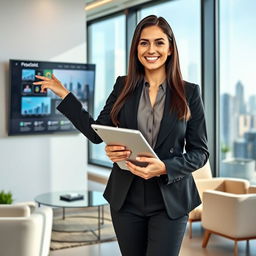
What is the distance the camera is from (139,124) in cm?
205

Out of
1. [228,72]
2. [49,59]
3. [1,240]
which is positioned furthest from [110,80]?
[1,240]

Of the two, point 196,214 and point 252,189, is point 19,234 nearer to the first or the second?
point 196,214

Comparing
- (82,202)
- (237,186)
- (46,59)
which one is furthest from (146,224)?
(46,59)

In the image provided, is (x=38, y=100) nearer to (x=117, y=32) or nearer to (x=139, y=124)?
(x=117, y=32)

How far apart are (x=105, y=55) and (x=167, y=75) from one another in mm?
6468

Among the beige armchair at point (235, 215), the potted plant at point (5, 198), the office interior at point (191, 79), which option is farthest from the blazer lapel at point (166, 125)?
the potted plant at point (5, 198)

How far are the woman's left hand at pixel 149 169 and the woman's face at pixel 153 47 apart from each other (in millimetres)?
410

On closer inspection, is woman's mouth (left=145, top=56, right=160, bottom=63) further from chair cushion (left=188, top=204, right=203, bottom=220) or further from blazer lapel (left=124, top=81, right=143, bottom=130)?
chair cushion (left=188, top=204, right=203, bottom=220)

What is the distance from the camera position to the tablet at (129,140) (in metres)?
1.78

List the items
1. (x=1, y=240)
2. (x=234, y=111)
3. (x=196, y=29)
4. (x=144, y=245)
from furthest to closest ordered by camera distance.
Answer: (x=196, y=29) → (x=234, y=111) → (x=1, y=240) → (x=144, y=245)

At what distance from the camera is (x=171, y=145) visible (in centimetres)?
200

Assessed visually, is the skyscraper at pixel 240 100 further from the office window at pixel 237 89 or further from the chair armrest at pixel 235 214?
the chair armrest at pixel 235 214

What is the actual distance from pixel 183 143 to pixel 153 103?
218mm

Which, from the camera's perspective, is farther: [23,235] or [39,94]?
[39,94]
